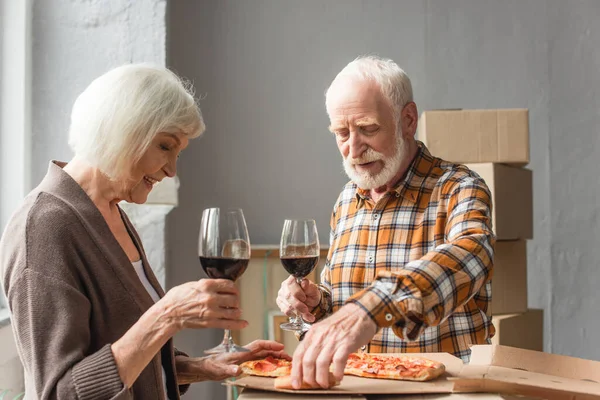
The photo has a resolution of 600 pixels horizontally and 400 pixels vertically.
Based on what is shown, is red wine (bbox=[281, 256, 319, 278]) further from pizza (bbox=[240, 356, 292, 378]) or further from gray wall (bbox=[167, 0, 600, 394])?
gray wall (bbox=[167, 0, 600, 394])

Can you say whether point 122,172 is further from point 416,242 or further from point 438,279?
point 416,242

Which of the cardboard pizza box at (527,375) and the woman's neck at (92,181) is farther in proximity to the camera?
the woman's neck at (92,181)

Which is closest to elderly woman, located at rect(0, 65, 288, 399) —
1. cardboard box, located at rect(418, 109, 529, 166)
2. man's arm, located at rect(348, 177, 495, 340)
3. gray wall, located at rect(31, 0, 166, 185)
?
man's arm, located at rect(348, 177, 495, 340)

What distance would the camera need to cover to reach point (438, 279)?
1310 millimetres

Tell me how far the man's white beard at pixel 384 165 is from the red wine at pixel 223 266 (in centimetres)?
85

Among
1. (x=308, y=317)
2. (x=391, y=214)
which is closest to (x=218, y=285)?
(x=308, y=317)

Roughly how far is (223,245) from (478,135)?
6.30 ft

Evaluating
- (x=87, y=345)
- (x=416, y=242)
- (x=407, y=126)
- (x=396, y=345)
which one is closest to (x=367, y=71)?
(x=407, y=126)

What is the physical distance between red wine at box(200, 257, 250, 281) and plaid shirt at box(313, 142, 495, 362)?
22 centimetres

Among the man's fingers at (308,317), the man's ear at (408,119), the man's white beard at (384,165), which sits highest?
the man's ear at (408,119)

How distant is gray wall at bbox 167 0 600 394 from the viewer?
3.63m

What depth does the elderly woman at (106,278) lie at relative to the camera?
47.5 inches

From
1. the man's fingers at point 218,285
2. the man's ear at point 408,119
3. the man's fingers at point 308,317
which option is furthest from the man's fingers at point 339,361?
the man's ear at point 408,119

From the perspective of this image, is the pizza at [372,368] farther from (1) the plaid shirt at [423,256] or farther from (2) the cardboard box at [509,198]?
(2) the cardboard box at [509,198]
